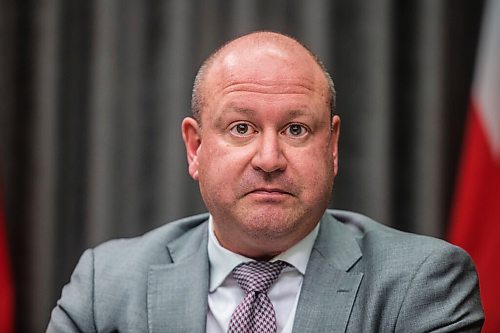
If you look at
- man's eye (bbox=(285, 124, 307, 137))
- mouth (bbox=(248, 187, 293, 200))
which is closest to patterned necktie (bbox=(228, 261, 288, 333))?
mouth (bbox=(248, 187, 293, 200))

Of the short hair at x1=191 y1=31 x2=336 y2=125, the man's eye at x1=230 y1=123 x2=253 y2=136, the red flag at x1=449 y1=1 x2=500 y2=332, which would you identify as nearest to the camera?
the man's eye at x1=230 y1=123 x2=253 y2=136

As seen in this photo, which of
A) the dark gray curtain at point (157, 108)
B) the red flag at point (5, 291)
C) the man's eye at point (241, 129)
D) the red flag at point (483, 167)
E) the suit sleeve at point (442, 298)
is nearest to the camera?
the suit sleeve at point (442, 298)

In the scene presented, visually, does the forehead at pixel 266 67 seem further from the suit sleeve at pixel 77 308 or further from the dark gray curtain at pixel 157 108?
the dark gray curtain at pixel 157 108

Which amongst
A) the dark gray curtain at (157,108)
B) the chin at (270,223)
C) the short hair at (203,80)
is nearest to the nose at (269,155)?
the chin at (270,223)

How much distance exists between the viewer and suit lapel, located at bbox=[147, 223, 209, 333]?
6.60ft

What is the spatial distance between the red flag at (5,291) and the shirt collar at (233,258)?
4.77 feet

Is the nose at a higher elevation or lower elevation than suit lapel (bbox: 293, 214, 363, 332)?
higher

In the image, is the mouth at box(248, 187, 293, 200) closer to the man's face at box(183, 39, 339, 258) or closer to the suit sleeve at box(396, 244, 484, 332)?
the man's face at box(183, 39, 339, 258)

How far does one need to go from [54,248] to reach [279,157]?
194 cm

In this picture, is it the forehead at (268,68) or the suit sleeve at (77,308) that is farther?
the suit sleeve at (77,308)

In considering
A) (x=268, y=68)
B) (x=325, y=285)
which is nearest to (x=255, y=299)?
(x=325, y=285)

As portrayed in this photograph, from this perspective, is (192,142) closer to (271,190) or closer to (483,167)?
(271,190)

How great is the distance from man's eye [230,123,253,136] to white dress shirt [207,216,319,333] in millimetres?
360

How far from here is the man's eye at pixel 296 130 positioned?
6.31 ft
